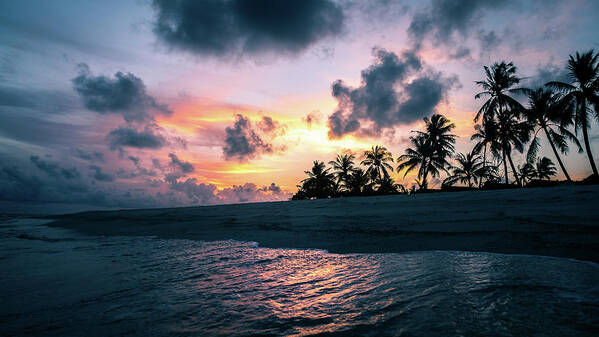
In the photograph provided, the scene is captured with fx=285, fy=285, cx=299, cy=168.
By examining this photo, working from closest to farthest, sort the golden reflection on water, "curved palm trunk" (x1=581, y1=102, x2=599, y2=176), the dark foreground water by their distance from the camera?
1. the dark foreground water
2. the golden reflection on water
3. "curved palm trunk" (x1=581, y1=102, x2=599, y2=176)

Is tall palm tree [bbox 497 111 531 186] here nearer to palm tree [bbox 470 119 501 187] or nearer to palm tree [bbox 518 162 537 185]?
palm tree [bbox 470 119 501 187]

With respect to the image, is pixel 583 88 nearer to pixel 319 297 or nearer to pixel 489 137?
pixel 489 137

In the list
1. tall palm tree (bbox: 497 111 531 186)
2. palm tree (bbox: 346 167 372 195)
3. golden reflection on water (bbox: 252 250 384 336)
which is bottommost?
golden reflection on water (bbox: 252 250 384 336)

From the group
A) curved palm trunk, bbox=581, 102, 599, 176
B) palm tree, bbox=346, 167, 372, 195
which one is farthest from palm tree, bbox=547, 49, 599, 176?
palm tree, bbox=346, 167, 372, 195

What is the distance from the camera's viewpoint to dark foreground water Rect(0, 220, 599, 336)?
124 centimetres

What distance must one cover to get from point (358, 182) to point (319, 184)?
520 centimetres

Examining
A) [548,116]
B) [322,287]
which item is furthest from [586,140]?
[322,287]

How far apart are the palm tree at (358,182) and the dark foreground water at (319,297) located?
115 ft

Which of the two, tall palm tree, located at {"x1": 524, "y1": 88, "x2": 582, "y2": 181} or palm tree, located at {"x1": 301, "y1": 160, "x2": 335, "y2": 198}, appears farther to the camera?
palm tree, located at {"x1": 301, "y1": 160, "x2": 335, "y2": 198}

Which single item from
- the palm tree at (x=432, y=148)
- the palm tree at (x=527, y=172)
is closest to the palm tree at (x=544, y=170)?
the palm tree at (x=527, y=172)

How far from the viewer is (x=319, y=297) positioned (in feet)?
5.57

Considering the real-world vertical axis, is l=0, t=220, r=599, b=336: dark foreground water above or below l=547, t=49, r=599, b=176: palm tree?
below

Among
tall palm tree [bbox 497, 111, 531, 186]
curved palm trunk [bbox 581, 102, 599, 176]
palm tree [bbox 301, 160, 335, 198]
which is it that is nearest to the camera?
curved palm trunk [bbox 581, 102, 599, 176]

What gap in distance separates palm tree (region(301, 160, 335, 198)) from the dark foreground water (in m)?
34.2
